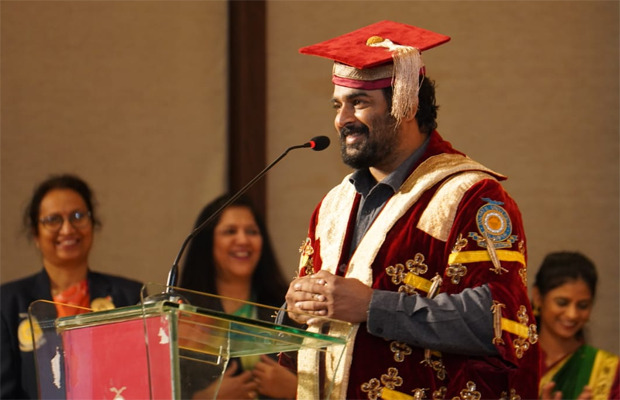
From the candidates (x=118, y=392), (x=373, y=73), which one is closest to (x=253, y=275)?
(x=373, y=73)

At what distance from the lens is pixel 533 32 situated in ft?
17.3

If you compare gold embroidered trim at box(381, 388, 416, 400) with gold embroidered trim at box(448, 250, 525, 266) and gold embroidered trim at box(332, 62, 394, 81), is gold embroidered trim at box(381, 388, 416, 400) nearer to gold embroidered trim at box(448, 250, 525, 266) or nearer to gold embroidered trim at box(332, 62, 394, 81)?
gold embroidered trim at box(448, 250, 525, 266)

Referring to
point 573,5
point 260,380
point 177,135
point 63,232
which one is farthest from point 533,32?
point 260,380

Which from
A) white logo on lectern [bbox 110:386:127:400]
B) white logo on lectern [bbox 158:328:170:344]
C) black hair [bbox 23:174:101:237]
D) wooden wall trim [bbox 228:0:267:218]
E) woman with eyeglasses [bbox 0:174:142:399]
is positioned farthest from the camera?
wooden wall trim [bbox 228:0:267:218]

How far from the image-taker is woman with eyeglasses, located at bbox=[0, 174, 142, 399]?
12.9 ft

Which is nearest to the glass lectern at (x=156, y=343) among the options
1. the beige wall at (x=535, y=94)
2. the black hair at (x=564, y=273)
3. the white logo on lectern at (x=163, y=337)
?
the white logo on lectern at (x=163, y=337)

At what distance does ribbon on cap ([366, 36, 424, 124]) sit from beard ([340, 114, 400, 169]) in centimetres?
3

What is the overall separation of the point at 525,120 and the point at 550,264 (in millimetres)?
1198

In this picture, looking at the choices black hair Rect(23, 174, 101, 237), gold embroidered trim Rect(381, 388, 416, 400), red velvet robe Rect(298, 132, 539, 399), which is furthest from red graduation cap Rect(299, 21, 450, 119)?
black hair Rect(23, 174, 101, 237)

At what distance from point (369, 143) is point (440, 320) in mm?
499

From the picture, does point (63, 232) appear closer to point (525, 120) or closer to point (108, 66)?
point (108, 66)

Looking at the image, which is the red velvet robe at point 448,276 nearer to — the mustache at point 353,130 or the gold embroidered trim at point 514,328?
the gold embroidered trim at point 514,328

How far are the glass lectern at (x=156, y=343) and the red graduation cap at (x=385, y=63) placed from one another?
26.0 inches

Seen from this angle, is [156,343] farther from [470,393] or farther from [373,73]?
[373,73]
